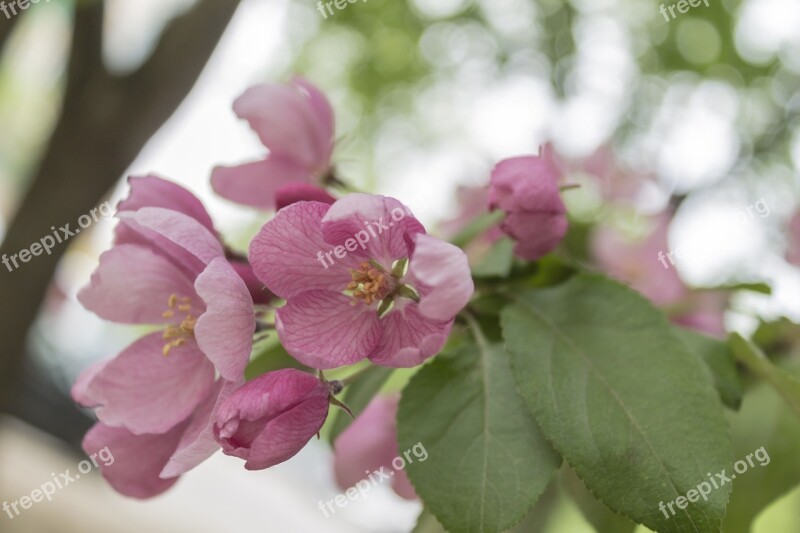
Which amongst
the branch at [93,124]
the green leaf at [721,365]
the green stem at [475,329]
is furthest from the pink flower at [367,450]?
the branch at [93,124]

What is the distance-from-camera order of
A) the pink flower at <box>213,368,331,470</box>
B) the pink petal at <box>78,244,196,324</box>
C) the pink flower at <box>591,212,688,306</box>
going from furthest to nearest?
the pink flower at <box>591,212,688,306</box> < the pink petal at <box>78,244,196,324</box> < the pink flower at <box>213,368,331,470</box>

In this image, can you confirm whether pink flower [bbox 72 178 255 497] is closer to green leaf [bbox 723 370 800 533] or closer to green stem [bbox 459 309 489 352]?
green stem [bbox 459 309 489 352]

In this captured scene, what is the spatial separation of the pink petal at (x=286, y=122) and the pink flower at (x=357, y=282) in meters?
0.16

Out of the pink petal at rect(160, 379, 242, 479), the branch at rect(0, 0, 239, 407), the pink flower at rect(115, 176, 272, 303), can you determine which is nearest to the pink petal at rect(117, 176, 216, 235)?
the pink flower at rect(115, 176, 272, 303)

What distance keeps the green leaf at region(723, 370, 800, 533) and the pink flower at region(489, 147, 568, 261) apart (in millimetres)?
220

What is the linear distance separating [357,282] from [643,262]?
462 millimetres

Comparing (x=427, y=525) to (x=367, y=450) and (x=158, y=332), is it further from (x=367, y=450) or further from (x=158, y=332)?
(x=158, y=332)

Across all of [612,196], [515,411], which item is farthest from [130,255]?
[612,196]

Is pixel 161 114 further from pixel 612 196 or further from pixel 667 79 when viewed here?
pixel 667 79

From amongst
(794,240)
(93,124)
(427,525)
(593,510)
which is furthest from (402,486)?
(93,124)

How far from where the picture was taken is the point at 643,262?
76 centimetres

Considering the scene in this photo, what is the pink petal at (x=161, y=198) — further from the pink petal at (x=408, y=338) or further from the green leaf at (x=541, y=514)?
the green leaf at (x=541, y=514)

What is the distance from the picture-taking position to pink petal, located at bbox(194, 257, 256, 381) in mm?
328

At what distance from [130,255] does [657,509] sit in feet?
1.02
